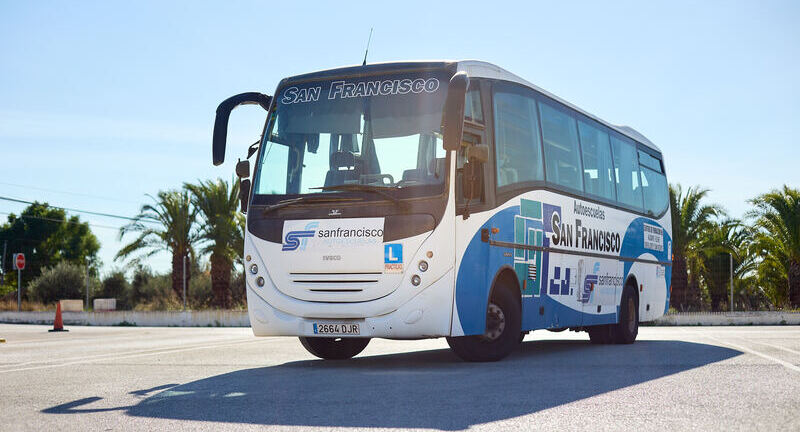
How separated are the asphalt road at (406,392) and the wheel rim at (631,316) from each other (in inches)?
126

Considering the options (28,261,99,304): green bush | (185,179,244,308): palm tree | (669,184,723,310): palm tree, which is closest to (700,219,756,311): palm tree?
(669,184,723,310): palm tree

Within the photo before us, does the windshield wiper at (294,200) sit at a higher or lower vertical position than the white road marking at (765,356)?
higher

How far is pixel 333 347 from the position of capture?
12.7m

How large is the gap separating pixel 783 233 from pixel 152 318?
86.9 feet

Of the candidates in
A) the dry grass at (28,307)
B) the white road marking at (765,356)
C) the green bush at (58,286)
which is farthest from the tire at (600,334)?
the green bush at (58,286)

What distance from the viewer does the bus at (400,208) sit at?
34.1 feet

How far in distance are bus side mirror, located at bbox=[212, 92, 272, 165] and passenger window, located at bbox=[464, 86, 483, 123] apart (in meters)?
2.59

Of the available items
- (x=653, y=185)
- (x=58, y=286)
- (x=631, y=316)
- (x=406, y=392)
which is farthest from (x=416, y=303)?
(x=58, y=286)

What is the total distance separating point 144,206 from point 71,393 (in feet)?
112

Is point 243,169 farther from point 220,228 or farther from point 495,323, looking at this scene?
point 220,228

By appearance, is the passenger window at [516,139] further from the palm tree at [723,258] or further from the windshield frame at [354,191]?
the palm tree at [723,258]

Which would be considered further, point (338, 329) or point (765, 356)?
point (765, 356)

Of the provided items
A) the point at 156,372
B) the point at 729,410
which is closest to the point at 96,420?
the point at 156,372

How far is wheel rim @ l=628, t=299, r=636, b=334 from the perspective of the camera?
16.9 m
